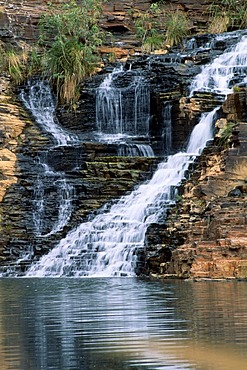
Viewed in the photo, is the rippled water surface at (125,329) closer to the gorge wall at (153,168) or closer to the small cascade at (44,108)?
the gorge wall at (153,168)

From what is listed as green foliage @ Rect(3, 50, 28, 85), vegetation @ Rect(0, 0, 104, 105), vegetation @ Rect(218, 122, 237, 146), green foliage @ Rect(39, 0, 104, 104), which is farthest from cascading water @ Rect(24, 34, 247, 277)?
green foliage @ Rect(3, 50, 28, 85)

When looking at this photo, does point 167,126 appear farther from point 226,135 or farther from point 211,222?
point 211,222

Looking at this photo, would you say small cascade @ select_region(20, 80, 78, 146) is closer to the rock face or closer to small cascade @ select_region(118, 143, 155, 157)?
small cascade @ select_region(118, 143, 155, 157)

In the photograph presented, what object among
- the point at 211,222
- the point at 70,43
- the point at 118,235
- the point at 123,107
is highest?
the point at 70,43

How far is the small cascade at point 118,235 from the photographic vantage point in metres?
19.8

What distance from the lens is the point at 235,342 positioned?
22.0 ft

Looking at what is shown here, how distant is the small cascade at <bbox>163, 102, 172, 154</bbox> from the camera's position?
26.8 meters

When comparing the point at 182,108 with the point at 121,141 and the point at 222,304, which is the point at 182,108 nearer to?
the point at 121,141

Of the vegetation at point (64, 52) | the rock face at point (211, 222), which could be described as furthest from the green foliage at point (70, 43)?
the rock face at point (211, 222)

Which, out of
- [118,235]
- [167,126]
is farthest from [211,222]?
[167,126]

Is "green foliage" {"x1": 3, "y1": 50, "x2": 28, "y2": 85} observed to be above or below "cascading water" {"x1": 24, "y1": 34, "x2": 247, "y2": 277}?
above

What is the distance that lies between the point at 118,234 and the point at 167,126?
24.7ft

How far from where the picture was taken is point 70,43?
106ft

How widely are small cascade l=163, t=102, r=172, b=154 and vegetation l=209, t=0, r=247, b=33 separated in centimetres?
957
